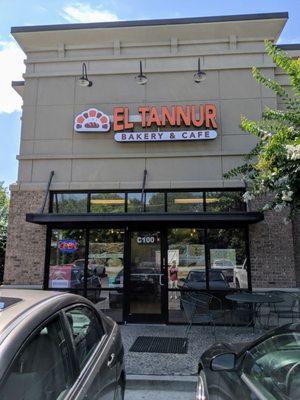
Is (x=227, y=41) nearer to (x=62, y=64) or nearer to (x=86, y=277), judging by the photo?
(x=62, y=64)

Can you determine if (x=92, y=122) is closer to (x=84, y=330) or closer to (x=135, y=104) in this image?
(x=135, y=104)

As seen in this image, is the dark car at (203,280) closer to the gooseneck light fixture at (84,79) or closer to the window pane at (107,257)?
the window pane at (107,257)

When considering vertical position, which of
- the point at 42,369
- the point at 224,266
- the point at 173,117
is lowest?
the point at 42,369

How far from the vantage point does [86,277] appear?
32.3 ft

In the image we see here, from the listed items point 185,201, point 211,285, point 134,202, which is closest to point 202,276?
point 211,285

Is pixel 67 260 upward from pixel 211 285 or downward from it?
upward

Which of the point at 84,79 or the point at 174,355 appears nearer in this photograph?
the point at 174,355

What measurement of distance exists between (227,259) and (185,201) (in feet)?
5.66

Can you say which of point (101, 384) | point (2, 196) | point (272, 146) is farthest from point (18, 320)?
point (2, 196)

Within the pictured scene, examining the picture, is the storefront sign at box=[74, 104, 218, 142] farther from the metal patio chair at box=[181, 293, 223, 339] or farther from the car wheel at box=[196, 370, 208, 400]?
the car wheel at box=[196, 370, 208, 400]

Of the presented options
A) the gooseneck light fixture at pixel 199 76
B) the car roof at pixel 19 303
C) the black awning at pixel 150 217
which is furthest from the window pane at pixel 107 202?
the car roof at pixel 19 303

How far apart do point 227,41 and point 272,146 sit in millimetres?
5646

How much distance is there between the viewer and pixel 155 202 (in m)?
10.1

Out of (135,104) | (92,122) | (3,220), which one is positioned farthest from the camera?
(3,220)
